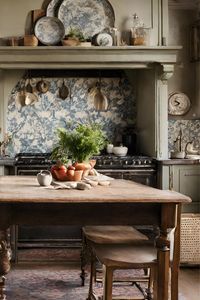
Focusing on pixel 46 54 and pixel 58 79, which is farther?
pixel 58 79

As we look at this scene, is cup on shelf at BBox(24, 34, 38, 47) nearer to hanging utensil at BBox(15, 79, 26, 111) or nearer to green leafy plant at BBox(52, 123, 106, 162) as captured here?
hanging utensil at BBox(15, 79, 26, 111)

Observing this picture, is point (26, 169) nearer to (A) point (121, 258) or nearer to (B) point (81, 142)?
(B) point (81, 142)

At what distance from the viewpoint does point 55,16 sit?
5.22 metres

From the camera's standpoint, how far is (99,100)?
5.76 meters

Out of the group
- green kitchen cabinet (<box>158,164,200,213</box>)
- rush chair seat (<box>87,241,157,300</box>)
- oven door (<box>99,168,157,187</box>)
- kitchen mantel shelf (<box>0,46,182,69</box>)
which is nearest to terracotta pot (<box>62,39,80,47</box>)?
kitchen mantel shelf (<box>0,46,182,69</box>)

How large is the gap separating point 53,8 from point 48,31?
0.91 feet

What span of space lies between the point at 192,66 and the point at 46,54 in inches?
71.0

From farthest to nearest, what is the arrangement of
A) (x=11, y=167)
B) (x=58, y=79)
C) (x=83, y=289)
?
(x=58, y=79) → (x=11, y=167) → (x=83, y=289)

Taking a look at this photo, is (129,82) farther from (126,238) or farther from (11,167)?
(126,238)

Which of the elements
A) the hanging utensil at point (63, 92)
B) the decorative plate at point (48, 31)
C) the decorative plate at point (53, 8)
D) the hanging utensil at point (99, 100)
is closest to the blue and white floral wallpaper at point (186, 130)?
the hanging utensil at point (99, 100)

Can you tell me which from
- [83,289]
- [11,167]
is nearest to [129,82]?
[11,167]

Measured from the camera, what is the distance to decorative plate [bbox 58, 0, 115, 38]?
17.1 feet

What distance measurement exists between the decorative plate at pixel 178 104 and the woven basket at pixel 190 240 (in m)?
1.50

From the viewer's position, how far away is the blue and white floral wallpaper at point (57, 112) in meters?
5.70
